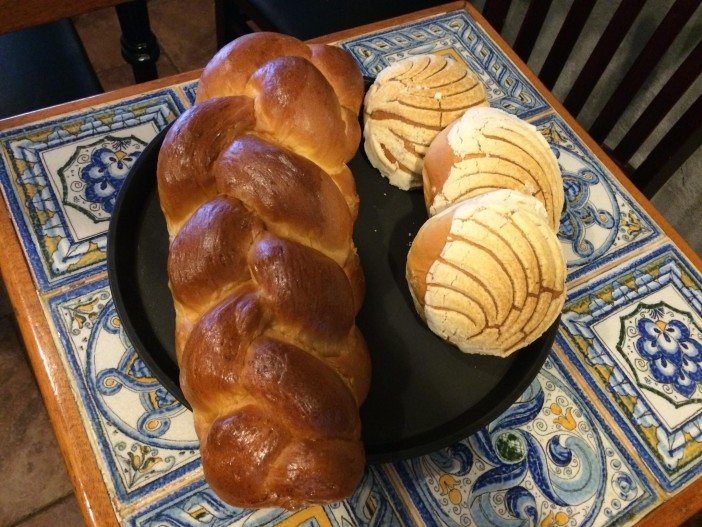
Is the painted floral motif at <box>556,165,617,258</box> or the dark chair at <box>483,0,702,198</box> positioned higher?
the dark chair at <box>483,0,702,198</box>

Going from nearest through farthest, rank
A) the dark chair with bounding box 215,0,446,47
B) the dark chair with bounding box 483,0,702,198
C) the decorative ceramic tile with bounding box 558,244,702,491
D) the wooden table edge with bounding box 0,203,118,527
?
the wooden table edge with bounding box 0,203,118,527, the decorative ceramic tile with bounding box 558,244,702,491, the dark chair with bounding box 483,0,702,198, the dark chair with bounding box 215,0,446,47

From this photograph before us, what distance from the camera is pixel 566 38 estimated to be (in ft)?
3.70

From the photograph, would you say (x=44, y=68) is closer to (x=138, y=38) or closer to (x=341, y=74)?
(x=138, y=38)

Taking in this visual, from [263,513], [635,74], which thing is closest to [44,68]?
[263,513]

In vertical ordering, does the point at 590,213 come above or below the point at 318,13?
below

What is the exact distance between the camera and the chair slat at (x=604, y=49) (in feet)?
3.29

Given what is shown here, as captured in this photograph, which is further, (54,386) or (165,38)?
(165,38)

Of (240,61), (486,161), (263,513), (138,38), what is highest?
(138,38)

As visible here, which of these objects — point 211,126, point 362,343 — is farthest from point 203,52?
point 362,343

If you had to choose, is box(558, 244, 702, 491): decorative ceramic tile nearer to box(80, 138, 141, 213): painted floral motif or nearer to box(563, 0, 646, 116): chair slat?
box(563, 0, 646, 116): chair slat

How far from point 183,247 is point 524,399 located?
1.54 ft

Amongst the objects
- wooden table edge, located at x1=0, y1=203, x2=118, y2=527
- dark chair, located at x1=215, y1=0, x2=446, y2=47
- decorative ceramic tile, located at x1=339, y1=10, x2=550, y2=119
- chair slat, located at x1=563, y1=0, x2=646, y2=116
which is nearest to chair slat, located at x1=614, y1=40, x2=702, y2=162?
chair slat, located at x1=563, y1=0, x2=646, y2=116

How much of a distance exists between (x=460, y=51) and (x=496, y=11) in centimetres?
24

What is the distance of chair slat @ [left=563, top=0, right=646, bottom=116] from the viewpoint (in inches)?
39.4
